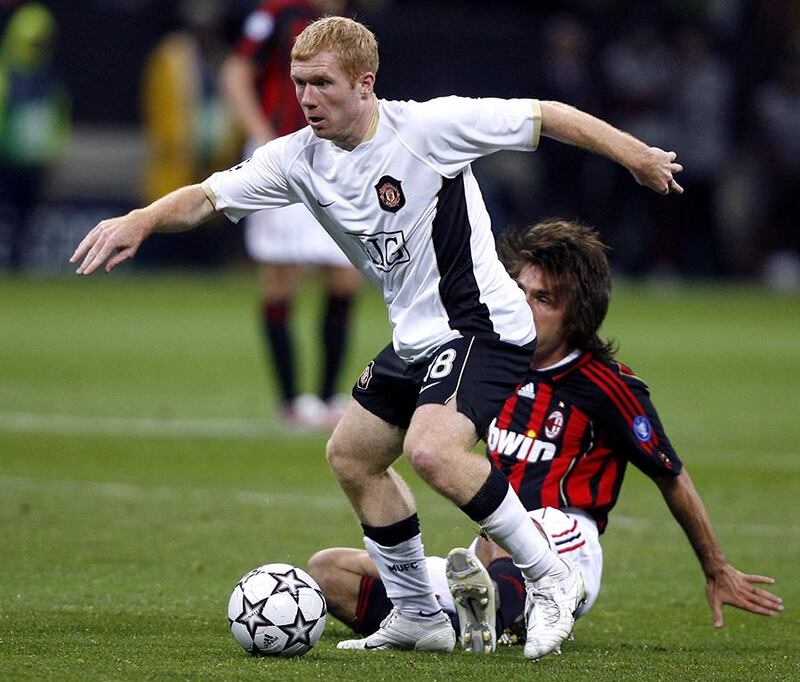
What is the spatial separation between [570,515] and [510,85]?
63.5 feet

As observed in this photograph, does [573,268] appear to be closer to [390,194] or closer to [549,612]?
[390,194]

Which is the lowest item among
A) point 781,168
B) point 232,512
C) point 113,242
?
point 232,512

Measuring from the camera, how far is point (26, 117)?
2336cm

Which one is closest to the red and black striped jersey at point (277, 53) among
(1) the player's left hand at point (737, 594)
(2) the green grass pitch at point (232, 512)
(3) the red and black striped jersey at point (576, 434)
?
(2) the green grass pitch at point (232, 512)

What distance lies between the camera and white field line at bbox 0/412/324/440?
10891mm

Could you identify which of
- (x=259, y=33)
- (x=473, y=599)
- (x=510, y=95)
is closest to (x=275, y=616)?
(x=473, y=599)

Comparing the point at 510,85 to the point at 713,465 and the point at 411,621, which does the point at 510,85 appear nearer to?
the point at 713,465

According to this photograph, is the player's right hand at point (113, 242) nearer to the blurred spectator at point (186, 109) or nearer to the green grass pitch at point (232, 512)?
the green grass pitch at point (232, 512)

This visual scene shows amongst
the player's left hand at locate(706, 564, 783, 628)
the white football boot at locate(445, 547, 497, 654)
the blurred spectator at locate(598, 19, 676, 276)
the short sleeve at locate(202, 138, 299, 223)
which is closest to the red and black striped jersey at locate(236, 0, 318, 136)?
the short sleeve at locate(202, 138, 299, 223)

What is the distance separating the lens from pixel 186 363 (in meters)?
15.0

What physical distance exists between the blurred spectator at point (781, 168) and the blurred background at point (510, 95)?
0.10 feet

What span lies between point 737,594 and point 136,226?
2306 millimetres

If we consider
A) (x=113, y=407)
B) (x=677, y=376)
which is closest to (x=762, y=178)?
(x=677, y=376)

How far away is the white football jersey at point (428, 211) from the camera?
5594 mm
